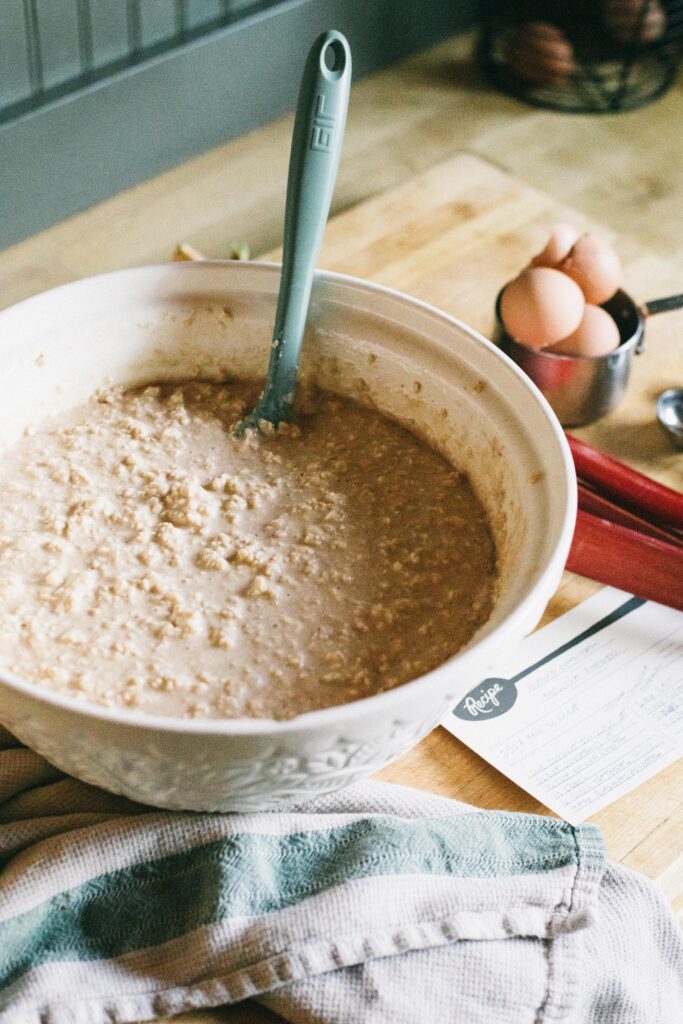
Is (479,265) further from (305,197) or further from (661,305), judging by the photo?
(305,197)

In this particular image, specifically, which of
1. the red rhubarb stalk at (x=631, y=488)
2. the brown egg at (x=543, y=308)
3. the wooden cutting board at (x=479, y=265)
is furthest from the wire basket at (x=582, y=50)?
the red rhubarb stalk at (x=631, y=488)

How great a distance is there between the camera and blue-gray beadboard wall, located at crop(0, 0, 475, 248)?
1472mm

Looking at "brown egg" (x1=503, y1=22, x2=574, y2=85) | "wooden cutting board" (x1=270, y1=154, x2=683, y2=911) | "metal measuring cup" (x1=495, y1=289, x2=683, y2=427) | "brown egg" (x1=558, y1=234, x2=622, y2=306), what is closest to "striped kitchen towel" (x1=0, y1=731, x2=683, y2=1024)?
"wooden cutting board" (x1=270, y1=154, x2=683, y2=911)

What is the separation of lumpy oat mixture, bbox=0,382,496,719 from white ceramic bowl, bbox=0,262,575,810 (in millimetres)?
28

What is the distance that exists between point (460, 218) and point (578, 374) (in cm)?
39

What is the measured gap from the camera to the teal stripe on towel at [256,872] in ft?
2.42

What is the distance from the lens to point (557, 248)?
1.20 meters

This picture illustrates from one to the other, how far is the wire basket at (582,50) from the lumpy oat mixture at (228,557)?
1191 mm

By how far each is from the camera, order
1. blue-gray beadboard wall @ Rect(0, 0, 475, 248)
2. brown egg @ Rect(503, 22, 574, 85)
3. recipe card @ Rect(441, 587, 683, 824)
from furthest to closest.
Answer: brown egg @ Rect(503, 22, 574, 85)
blue-gray beadboard wall @ Rect(0, 0, 475, 248)
recipe card @ Rect(441, 587, 683, 824)

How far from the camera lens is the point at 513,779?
88 centimetres

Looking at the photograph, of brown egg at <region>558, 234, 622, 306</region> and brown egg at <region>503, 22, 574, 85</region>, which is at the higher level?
brown egg at <region>558, 234, 622, 306</region>

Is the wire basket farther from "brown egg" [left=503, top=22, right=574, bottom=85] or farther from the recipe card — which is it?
the recipe card

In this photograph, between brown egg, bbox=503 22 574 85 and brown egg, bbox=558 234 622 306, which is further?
brown egg, bbox=503 22 574 85

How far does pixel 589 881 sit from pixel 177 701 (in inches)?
12.1
